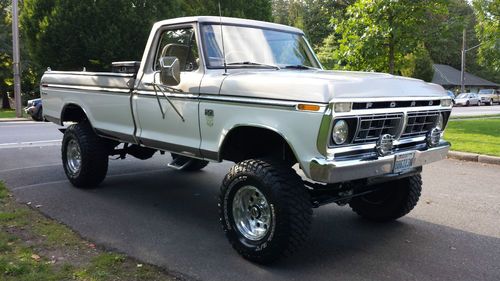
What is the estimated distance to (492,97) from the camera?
5106cm

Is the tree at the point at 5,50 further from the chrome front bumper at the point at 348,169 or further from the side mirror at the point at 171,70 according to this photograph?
the chrome front bumper at the point at 348,169

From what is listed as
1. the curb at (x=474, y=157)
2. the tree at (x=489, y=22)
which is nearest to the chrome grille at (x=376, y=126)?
the curb at (x=474, y=157)

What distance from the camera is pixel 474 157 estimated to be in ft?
33.0

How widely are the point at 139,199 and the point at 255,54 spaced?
8.37 ft

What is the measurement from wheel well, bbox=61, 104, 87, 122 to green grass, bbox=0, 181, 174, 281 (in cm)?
216

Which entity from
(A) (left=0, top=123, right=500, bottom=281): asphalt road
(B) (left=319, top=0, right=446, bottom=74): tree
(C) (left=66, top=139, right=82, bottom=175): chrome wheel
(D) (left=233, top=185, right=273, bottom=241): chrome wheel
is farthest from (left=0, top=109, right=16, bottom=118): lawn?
(D) (left=233, top=185, right=273, bottom=241): chrome wheel

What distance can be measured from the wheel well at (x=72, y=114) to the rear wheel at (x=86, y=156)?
244 mm

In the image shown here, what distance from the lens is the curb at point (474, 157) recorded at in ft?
31.8

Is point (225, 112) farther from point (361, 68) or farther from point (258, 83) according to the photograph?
point (361, 68)

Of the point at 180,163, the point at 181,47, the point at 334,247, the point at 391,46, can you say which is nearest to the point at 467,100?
the point at 391,46

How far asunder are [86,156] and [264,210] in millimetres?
3308

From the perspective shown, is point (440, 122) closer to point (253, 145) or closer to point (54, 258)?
point (253, 145)

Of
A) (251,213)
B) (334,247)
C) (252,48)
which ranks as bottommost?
(334,247)

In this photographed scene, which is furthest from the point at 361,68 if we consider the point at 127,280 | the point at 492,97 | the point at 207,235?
the point at 492,97
